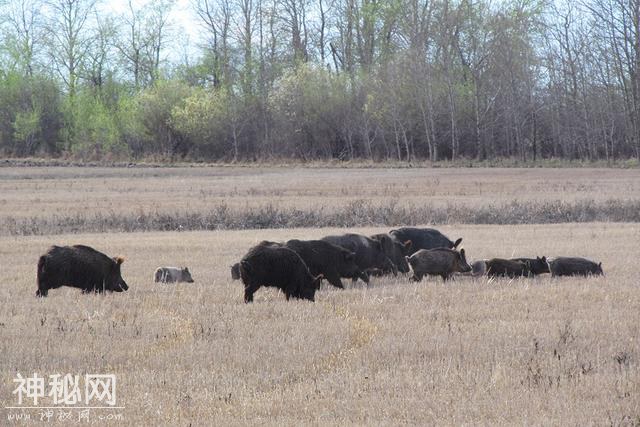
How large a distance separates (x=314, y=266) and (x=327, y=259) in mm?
319

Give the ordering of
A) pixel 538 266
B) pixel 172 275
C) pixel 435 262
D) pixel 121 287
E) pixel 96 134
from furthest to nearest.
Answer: pixel 96 134, pixel 538 266, pixel 172 275, pixel 435 262, pixel 121 287

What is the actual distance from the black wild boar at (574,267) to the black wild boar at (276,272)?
5.13 metres

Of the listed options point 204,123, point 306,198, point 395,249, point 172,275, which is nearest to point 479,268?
point 395,249

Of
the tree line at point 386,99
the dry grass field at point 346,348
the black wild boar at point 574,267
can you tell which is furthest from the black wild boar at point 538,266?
the tree line at point 386,99

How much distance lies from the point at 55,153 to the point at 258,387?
7248 centimetres

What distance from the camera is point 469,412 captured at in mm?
7672

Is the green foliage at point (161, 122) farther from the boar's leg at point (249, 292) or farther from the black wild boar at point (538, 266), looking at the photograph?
the boar's leg at point (249, 292)

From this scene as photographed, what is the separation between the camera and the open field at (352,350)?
7.81 metres

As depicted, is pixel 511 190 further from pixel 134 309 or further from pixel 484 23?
pixel 484 23

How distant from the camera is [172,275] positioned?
16047mm

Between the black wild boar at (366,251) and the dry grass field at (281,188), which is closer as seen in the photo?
the black wild boar at (366,251)

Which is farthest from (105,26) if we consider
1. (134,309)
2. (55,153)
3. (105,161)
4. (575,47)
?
(134,309)

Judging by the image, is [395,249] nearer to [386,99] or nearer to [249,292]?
[249,292]

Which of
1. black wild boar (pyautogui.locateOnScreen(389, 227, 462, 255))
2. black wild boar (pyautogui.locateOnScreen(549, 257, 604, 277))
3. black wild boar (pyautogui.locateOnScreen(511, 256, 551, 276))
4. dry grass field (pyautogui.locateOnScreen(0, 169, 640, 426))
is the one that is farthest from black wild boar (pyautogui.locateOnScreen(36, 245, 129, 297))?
black wild boar (pyautogui.locateOnScreen(549, 257, 604, 277))
